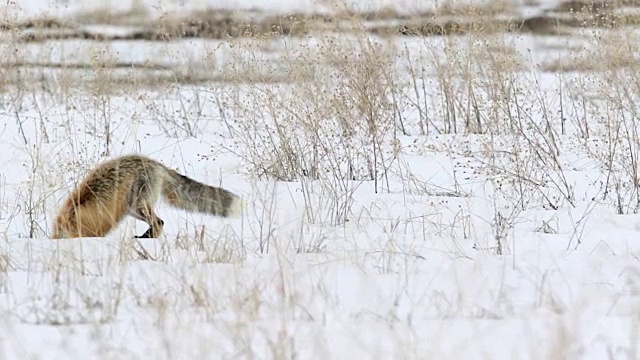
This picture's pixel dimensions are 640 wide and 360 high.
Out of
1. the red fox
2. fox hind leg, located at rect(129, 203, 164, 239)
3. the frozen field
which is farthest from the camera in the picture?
fox hind leg, located at rect(129, 203, 164, 239)

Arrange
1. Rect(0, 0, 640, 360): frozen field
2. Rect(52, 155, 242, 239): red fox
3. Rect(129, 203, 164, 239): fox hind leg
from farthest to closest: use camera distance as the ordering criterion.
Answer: Rect(129, 203, 164, 239): fox hind leg → Rect(52, 155, 242, 239): red fox → Rect(0, 0, 640, 360): frozen field

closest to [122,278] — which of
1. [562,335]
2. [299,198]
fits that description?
[562,335]

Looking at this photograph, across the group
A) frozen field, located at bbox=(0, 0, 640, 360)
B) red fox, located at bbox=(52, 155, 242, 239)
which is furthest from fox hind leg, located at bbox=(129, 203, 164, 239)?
frozen field, located at bbox=(0, 0, 640, 360)

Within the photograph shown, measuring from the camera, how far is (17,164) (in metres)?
8.25

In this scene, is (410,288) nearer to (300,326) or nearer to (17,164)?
(300,326)

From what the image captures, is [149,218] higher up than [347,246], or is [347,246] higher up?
[149,218]

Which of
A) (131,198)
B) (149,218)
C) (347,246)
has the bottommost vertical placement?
(347,246)

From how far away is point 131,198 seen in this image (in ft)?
19.3

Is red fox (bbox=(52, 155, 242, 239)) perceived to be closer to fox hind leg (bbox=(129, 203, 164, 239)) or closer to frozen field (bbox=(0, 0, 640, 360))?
fox hind leg (bbox=(129, 203, 164, 239))

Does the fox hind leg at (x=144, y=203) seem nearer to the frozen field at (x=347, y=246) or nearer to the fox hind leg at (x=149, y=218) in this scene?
the fox hind leg at (x=149, y=218)

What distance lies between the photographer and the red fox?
5.65 metres

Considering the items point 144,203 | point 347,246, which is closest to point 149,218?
point 144,203

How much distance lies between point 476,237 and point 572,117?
4859mm

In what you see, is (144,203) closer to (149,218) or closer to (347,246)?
(149,218)
